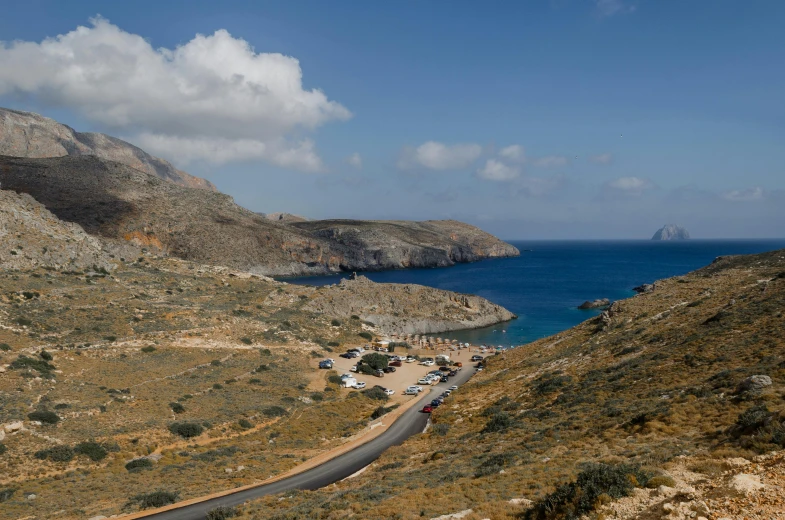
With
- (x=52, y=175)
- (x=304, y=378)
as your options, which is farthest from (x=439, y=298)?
(x=52, y=175)

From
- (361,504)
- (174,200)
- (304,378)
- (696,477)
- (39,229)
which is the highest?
(174,200)

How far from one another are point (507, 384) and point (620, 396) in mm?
13680

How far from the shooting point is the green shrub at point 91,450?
25.1 meters

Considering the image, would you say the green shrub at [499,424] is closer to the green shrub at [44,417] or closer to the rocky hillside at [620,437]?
the rocky hillside at [620,437]

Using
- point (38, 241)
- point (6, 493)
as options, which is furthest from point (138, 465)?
point (38, 241)

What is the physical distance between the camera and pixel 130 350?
139 feet

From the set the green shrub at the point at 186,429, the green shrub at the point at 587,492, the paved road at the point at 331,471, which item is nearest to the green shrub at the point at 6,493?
the paved road at the point at 331,471

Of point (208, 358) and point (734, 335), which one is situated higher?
point (734, 335)

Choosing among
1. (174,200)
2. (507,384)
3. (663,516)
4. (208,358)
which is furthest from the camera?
(174,200)

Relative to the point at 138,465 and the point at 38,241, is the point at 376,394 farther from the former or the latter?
the point at 38,241

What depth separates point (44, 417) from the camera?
27312 millimetres

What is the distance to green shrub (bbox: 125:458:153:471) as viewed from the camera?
24.6 metres

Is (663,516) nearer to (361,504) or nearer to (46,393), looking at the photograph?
(361,504)

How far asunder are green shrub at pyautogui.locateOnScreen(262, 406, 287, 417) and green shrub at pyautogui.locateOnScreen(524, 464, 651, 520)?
91.8 feet
